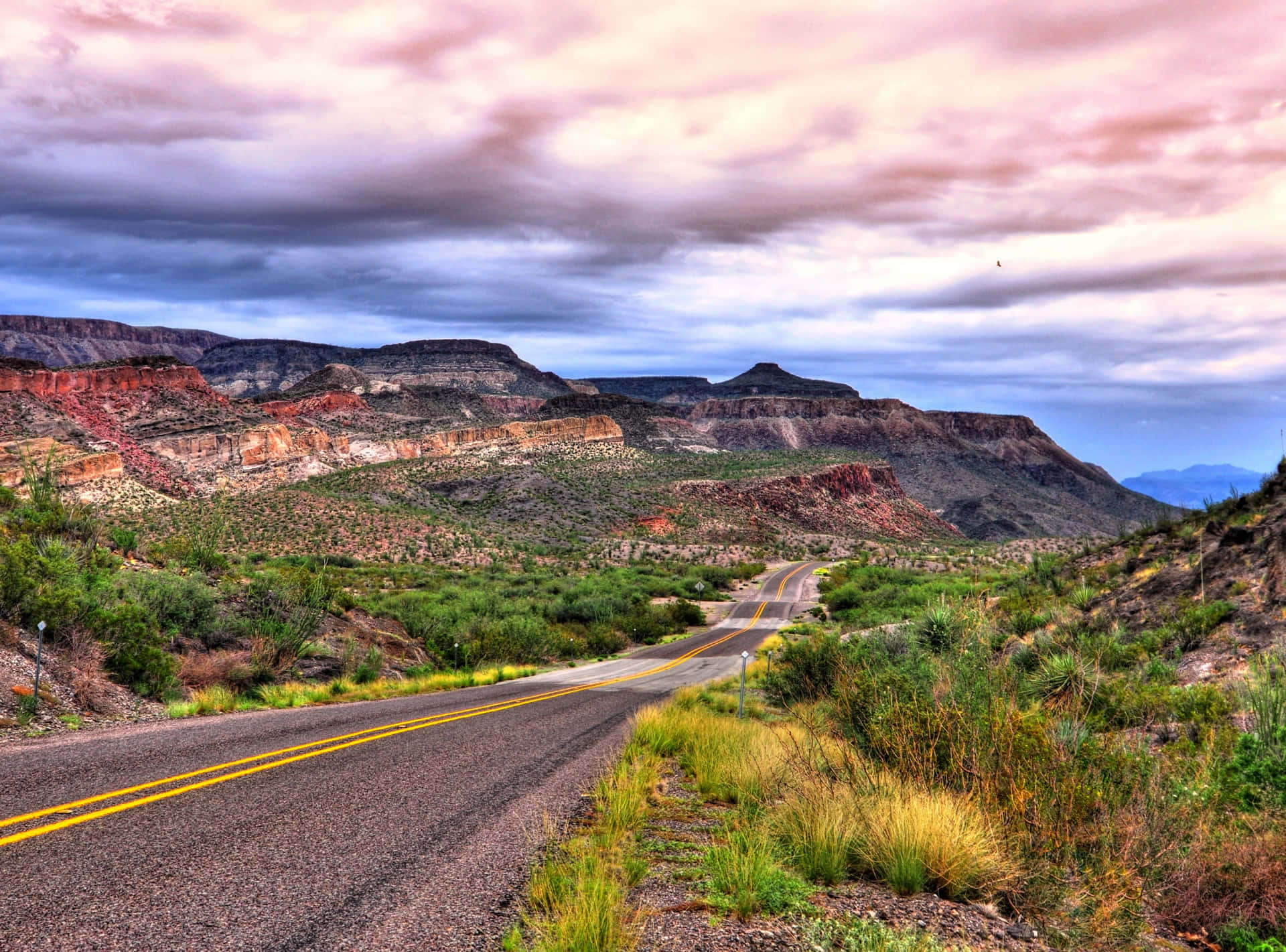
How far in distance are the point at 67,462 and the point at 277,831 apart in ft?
261

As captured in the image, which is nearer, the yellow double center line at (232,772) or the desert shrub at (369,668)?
the yellow double center line at (232,772)

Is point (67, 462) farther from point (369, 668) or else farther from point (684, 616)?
point (369, 668)

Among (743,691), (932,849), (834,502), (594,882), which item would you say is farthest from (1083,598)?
(834,502)

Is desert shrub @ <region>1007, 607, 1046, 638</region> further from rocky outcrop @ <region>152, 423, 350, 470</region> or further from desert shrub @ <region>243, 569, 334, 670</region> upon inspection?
rocky outcrop @ <region>152, 423, 350, 470</region>

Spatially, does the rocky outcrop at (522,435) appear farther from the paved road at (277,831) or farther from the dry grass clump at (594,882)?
the dry grass clump at (594,882)

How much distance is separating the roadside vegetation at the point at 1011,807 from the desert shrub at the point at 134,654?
28.8ft

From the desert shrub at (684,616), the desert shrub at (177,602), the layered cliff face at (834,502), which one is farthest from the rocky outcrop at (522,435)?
the desert shrub at (177,602)

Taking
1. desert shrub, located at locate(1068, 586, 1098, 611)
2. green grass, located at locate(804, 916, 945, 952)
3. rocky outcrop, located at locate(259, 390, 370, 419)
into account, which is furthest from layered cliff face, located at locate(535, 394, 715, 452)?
green grass, located at locate(804, 916, 945, 952)

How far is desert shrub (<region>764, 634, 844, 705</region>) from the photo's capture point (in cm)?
1522

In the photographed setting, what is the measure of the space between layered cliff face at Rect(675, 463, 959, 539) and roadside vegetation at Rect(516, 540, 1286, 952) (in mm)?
90061

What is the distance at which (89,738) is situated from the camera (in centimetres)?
835

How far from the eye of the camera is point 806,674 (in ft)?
53.2

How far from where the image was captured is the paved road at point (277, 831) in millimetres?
4223

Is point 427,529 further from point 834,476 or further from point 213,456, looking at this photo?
point 834,476
